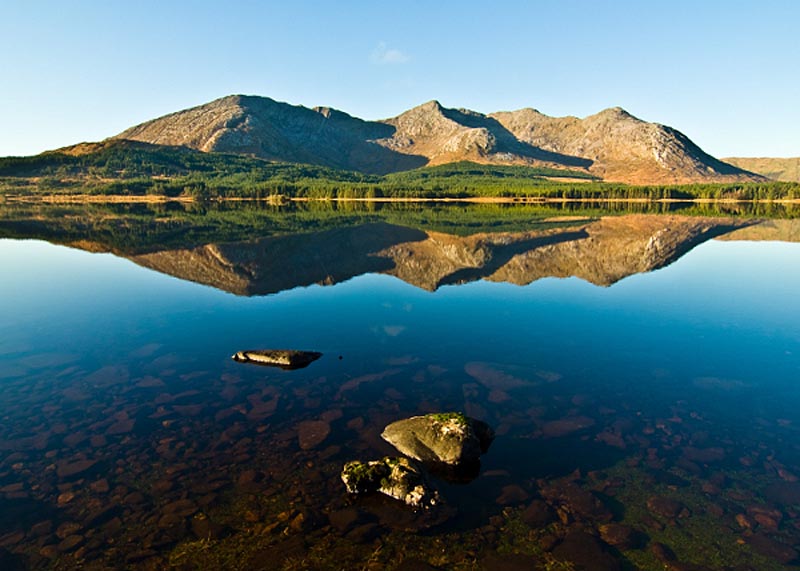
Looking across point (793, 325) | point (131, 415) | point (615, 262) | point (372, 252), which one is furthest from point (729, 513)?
point (372, 252)

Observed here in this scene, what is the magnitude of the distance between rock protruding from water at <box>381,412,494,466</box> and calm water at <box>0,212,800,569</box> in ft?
2.10

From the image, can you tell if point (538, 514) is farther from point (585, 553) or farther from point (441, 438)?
point (441, 438)

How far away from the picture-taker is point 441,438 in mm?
16531

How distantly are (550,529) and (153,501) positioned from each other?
1134 cm

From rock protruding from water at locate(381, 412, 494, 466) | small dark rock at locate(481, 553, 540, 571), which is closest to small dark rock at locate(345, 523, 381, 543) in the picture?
small dark rock at locate(481, 553, 540, 571)

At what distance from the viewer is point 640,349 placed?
27.5 meters

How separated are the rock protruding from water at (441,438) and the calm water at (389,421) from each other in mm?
639

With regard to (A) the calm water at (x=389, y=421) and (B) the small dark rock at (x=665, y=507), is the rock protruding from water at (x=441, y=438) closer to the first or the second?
(A) the calm water at (x=389, y=421)

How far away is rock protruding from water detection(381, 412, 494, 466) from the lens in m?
16.1

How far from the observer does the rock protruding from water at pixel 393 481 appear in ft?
45.8

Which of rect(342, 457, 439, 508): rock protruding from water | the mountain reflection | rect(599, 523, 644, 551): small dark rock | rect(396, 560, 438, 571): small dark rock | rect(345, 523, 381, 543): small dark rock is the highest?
the mountain reflection

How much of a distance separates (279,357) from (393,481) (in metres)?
12.3

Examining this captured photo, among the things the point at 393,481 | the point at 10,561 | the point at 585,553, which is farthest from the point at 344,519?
the point at 10,561

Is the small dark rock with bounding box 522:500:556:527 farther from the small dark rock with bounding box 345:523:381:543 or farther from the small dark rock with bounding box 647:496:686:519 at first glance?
the small dark rock with bounding box 345:523:381:543
